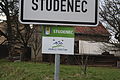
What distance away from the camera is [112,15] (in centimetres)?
1989

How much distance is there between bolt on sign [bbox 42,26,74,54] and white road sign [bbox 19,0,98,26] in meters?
0.06

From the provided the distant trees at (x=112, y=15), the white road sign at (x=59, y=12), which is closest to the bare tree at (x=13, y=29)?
the distant trees at (x=112, y=15)

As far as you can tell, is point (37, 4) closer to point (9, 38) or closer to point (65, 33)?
point (65, 33)

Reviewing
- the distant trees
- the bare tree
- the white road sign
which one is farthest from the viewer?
the bare tree

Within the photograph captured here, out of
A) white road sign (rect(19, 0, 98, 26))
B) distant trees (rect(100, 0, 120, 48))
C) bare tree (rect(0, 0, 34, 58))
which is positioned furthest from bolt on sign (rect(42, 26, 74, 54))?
bare tree (rect(0, 0, 34, 58))

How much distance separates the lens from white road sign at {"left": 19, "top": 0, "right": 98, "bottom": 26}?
2.61 metres

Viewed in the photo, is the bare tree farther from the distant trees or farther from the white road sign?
the white road sign

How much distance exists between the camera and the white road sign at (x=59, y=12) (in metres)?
2.61

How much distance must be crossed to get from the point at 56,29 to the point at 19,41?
32740mm

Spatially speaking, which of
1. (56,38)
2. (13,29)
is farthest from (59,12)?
(13,29)

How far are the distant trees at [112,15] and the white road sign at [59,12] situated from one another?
17227 millimetres

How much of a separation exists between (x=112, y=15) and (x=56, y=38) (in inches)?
701

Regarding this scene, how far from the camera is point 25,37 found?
33812 mm

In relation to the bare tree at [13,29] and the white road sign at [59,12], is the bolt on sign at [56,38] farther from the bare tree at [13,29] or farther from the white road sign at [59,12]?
the bare tree at [13,29]
